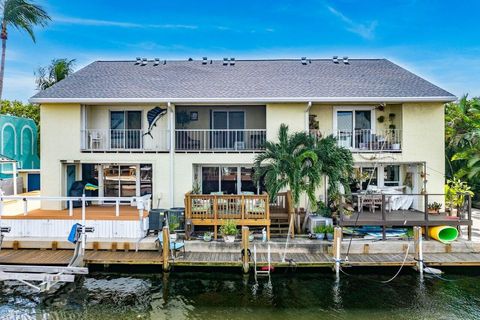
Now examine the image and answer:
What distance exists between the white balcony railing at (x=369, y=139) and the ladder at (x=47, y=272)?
10649mm

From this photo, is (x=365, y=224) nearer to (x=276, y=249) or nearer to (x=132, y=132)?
(x=276, y=249)

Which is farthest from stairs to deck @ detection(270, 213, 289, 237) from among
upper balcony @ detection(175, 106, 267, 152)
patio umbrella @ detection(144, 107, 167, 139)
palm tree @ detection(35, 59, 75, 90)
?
palm tree @ detection(35, 59, 75, 90)

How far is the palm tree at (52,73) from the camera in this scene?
2766cm

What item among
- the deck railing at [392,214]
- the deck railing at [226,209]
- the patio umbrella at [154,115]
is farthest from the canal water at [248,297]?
the patio umbrella at [154,115]

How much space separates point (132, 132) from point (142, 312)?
9568mm

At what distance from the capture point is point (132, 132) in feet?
53.0

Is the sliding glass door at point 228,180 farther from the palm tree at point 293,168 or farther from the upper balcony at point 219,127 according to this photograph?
the palm tree at point 293,168

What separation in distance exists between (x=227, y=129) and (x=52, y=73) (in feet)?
68.0

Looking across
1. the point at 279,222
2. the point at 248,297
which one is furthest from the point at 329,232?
the point at 248,297

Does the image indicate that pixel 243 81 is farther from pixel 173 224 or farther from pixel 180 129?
pixel 173 224

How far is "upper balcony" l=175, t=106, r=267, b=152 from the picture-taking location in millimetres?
15859

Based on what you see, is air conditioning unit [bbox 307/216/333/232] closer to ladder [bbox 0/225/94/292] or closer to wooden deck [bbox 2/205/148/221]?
wooden deck [bbox 2/205/148/221]

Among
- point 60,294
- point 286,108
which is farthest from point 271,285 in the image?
point 286,108

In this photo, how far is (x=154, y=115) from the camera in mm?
15695
